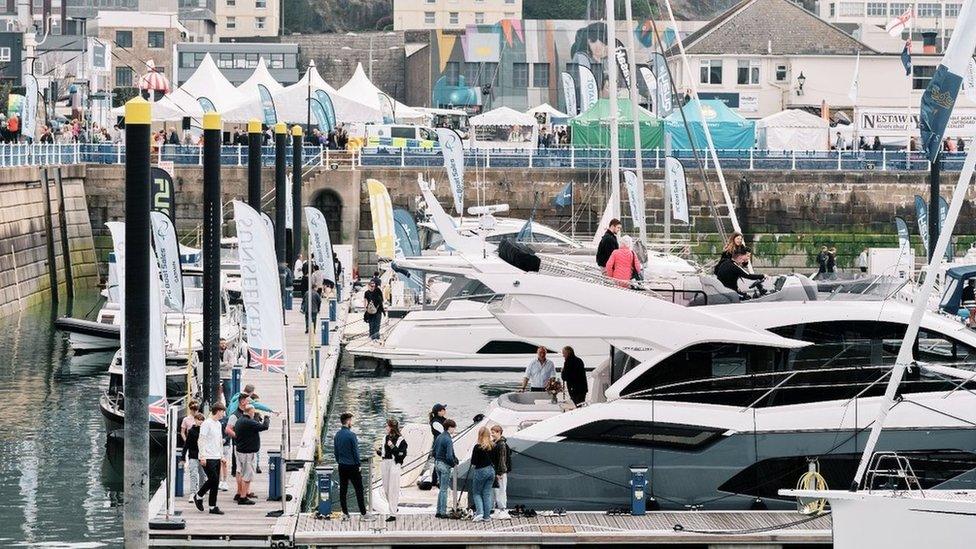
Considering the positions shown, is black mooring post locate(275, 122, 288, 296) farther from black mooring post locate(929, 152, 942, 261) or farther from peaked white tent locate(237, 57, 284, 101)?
peaked white tent locate(237, 57, 284, 101)

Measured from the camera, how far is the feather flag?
63.9 feet

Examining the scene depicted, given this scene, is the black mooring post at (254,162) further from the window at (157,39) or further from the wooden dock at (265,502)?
the window at (157,39)

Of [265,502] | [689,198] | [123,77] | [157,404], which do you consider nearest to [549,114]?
[689,198]

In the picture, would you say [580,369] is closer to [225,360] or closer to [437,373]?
[225,360]

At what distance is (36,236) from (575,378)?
32.6 meters

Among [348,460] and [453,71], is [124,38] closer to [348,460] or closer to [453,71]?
[453,71]

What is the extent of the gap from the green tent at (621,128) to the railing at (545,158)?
42 centimetres

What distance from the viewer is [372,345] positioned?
40.9 meters

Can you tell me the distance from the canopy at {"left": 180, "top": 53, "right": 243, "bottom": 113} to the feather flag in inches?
1671

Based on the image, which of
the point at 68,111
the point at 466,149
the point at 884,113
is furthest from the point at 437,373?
the point at 68,111

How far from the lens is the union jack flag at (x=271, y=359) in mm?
27672

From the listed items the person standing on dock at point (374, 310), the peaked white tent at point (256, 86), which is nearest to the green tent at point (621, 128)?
the peaked white tent at point (256, 86)

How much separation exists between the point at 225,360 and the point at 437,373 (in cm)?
642

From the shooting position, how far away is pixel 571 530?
21250 millimetres
